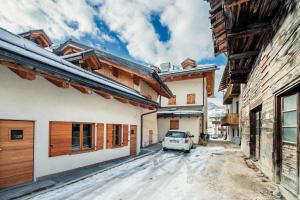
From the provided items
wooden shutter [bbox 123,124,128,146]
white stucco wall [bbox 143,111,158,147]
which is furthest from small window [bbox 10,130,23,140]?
white stucco wall [bbox 143,111,158,147]

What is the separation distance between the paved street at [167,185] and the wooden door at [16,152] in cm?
108

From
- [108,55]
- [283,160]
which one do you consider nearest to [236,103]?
[108,55]

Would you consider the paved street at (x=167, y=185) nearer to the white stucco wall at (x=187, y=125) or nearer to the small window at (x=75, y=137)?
the small window at (x=75, y=137)

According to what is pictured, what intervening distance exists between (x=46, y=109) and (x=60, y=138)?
1.22 m

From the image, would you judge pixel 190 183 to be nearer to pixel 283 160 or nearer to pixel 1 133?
pixel 283 160

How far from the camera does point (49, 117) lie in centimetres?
678

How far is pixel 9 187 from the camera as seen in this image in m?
5.48

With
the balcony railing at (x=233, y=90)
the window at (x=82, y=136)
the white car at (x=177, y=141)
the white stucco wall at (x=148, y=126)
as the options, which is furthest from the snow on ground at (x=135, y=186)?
the balcony railing at (x=233, y=90)

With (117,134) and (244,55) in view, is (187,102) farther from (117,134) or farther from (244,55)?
(244,55)

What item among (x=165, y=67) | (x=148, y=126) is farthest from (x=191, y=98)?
(x=148, y=126)

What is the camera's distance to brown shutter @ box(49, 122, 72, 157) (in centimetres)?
688

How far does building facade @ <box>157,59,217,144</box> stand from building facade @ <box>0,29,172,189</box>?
10.9 m

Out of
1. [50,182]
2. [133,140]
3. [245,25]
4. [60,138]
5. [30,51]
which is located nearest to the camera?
[50,182]

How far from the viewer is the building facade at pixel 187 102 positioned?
69.2 ft
